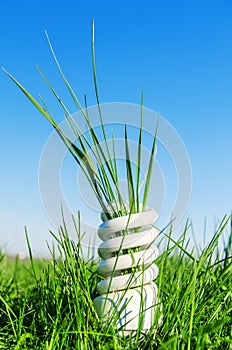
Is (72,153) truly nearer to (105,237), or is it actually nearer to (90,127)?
(90,127)

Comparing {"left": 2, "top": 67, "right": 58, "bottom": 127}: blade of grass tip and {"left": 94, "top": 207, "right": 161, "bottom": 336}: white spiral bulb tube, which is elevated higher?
{"left": 2, "top": 67, "right": 58, "bottom": 127}: blade of grass tip

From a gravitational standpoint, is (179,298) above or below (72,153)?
below

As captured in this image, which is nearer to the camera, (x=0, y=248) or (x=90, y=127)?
(x=90, y=127)

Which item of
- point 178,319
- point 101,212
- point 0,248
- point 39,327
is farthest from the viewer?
point 0,248

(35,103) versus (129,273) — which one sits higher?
(35,103)

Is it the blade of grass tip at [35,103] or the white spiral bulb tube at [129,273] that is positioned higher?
the blade of grass tip at [35,103]

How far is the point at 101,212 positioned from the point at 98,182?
87mm

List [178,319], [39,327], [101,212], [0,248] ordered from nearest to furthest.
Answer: [178,319] → [101,212] → [39,327] → [0,248]

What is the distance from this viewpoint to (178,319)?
118 centimetres

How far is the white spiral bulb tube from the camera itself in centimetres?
120

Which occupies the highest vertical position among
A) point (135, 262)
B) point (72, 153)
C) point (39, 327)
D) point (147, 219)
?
point (72, 153)

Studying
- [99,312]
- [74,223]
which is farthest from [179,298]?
[74,223]

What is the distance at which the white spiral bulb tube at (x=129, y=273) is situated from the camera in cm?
120

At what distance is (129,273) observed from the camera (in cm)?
125
